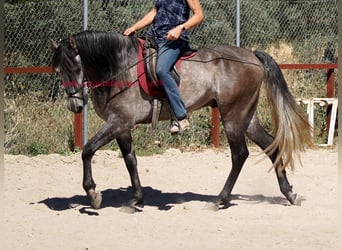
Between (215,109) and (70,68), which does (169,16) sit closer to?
(70,68)

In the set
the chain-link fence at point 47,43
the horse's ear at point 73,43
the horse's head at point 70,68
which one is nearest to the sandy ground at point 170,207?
the chain-link fence at point 47,43

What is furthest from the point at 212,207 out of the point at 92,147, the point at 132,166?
the point at 92,147

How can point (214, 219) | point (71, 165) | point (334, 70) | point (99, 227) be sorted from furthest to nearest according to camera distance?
point (334, 70), point (71, 165), point (214, 219), point (99, 227)

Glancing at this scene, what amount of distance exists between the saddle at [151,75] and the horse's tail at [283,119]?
115 centimetres

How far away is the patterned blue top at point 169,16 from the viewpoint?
24.8ft

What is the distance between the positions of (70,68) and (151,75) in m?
0.83

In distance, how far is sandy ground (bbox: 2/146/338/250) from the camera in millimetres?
6289

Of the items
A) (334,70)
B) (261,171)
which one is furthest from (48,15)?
(334,70)

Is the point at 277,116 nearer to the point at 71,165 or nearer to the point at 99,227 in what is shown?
the point at 99,227

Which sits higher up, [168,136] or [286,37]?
[286,37]

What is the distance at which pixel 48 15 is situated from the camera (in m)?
11.3

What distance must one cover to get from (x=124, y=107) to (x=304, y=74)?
6393mm

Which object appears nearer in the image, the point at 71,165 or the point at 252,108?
the point at 252,108

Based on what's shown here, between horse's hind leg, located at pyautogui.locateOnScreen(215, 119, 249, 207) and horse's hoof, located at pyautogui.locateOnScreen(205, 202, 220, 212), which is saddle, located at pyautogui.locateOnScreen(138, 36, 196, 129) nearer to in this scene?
horse's hind leg, located at pyautogui.locateOnScreen(215, 119, 249, 207)
